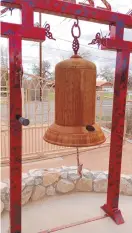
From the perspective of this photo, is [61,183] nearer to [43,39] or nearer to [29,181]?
[29,181]

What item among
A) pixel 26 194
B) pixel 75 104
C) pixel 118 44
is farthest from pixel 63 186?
pixel 118 44

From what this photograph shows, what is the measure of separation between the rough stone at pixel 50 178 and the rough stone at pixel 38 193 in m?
0.05

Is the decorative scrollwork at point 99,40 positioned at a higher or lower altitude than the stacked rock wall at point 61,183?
higher

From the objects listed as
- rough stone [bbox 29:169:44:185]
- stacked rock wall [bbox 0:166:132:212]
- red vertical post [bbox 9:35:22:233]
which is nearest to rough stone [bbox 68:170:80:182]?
stacked rock wall [bbox 0:166:132:212]

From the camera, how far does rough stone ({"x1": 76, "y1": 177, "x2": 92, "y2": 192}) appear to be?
215 centimetres

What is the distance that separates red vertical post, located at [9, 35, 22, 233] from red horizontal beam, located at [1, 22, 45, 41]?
3 centimetres

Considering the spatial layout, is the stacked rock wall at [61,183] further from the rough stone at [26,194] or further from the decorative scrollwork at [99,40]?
the decorative scrollwork at [99,40]

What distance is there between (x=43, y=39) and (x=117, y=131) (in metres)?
0.84

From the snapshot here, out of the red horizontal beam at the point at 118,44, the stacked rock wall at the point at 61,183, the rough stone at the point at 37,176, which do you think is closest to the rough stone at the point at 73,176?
the stacked rock wall at the point at 61,183

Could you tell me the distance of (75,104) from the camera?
1.04m

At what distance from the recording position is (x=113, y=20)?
1290 mm

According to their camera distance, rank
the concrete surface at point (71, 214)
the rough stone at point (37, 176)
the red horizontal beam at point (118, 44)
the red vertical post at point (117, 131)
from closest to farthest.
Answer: the red horizontal beam at point (118, 44) < the red vertical post at point (117, 131) < the concrete surface at point (71, 214) < the rough stone at point (37, 176)

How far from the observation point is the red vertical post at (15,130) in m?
1.19

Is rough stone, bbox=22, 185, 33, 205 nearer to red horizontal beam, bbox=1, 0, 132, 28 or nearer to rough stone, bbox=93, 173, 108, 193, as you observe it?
rough stone, bbox=93, 173, 108, 193
